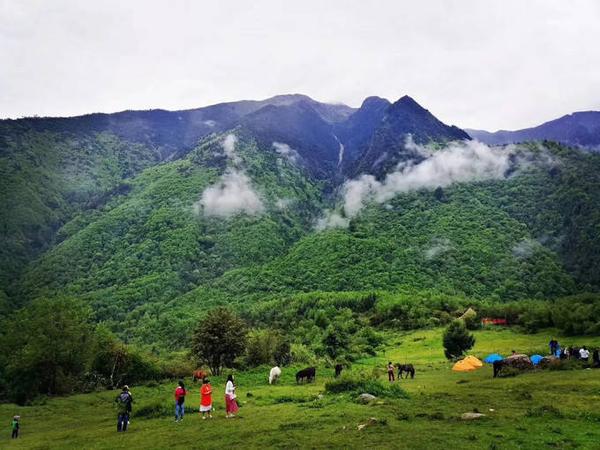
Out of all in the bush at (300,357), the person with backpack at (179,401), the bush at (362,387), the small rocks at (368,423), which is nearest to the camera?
the small rocks at (368,423)

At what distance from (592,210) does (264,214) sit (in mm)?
107467

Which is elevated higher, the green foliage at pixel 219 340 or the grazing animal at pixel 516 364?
the green foliage at pixel 219 340

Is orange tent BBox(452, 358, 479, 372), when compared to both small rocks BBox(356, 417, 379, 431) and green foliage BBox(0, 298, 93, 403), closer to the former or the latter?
small rocks BBox(356, 417, 379, 431)

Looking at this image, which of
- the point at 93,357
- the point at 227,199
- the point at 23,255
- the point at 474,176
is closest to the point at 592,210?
the point at 474,176

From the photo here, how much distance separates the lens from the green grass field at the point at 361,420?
19.4m

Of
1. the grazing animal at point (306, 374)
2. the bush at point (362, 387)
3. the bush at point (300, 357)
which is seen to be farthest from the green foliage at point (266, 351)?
the bush at point (362, 387)

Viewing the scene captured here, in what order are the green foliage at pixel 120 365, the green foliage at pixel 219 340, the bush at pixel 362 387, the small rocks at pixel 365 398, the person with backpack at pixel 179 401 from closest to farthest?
the person with backpack at pixel 179 401 < the small rocks at pixel 365 398 < the bush at pixel 362 387 < the green foliage at pixel 120 365 < the green foliage at pixel 219 340

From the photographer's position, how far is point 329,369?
1977 inches

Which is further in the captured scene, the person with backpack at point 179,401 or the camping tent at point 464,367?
the camping tent at point 464,367

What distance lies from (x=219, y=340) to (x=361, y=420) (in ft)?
103

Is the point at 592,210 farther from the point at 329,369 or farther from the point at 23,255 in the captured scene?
the point at 23,255

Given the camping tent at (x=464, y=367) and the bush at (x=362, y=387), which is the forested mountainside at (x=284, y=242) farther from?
the bush at (x=362, y=387)

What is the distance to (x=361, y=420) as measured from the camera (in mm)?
22828

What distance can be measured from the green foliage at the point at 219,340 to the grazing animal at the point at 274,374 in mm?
10424
